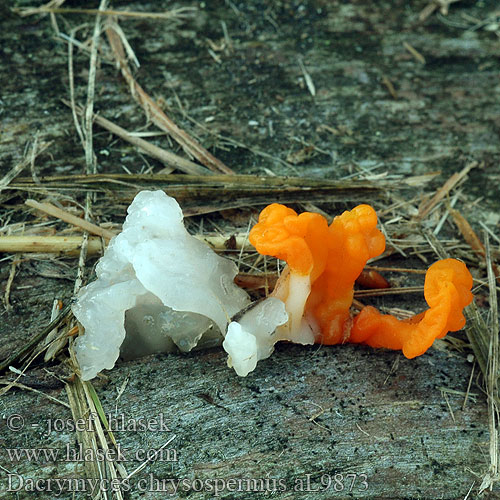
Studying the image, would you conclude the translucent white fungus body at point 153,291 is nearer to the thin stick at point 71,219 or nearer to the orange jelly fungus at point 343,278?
the orange jelly fungus at point 343,278

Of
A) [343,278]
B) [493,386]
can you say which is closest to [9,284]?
[343,278]

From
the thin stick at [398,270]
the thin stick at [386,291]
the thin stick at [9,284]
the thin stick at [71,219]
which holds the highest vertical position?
the thin stick at [71,219]

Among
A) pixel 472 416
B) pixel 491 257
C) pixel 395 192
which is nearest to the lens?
pixel 472 416

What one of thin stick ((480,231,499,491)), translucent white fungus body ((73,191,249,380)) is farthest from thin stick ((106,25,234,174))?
thin stick ((480,231,499,491))

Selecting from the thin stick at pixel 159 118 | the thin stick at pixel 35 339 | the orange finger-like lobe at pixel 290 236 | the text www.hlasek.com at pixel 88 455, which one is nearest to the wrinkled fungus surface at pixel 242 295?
the orange finger-like lobe at pixel 290 236

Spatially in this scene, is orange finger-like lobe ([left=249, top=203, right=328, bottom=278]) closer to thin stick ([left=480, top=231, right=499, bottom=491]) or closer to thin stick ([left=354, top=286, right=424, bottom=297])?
thin stick ([left=354, top=286, right=424, bottom=297])

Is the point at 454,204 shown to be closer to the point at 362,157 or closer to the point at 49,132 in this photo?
the point at 362,157

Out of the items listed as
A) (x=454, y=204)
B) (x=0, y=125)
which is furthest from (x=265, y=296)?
(x=0, y=125)
